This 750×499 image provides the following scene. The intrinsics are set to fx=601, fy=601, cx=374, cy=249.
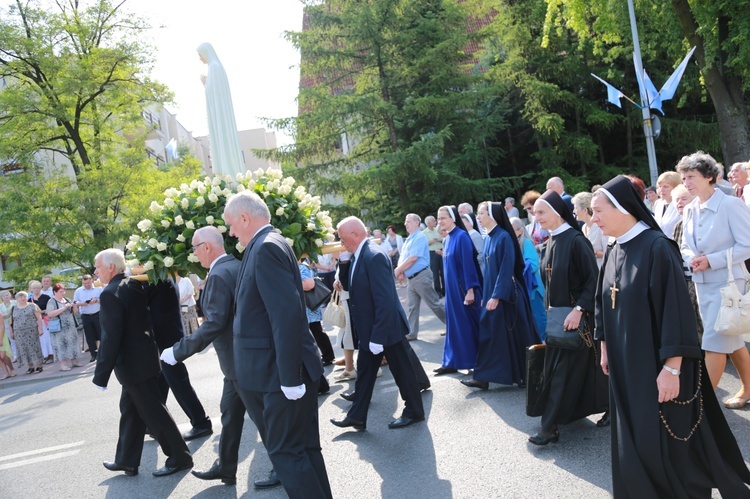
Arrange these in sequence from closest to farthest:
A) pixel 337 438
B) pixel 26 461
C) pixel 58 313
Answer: pixel 337 438
pixel 26 461
pixel 58 313

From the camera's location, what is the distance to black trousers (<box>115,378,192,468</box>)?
5.39m

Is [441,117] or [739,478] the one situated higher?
[441,117]

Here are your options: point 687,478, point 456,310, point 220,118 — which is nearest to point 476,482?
point 687,478

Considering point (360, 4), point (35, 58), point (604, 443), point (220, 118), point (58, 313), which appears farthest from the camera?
point (360, 4)

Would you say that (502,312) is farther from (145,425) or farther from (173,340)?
(145,425)

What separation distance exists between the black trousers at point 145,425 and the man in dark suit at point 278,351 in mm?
1926

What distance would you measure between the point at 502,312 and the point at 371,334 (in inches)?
61.8

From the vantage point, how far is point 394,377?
5.84m

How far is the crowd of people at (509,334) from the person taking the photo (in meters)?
3.29

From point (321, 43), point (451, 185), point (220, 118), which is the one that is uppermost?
point (321, 43)

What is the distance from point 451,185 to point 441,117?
7.68 feet

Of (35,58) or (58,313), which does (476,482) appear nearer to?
(58,313)

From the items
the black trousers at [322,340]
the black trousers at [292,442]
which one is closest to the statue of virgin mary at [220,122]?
the black trousers at [322,340]

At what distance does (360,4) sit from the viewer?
20.0 meters
